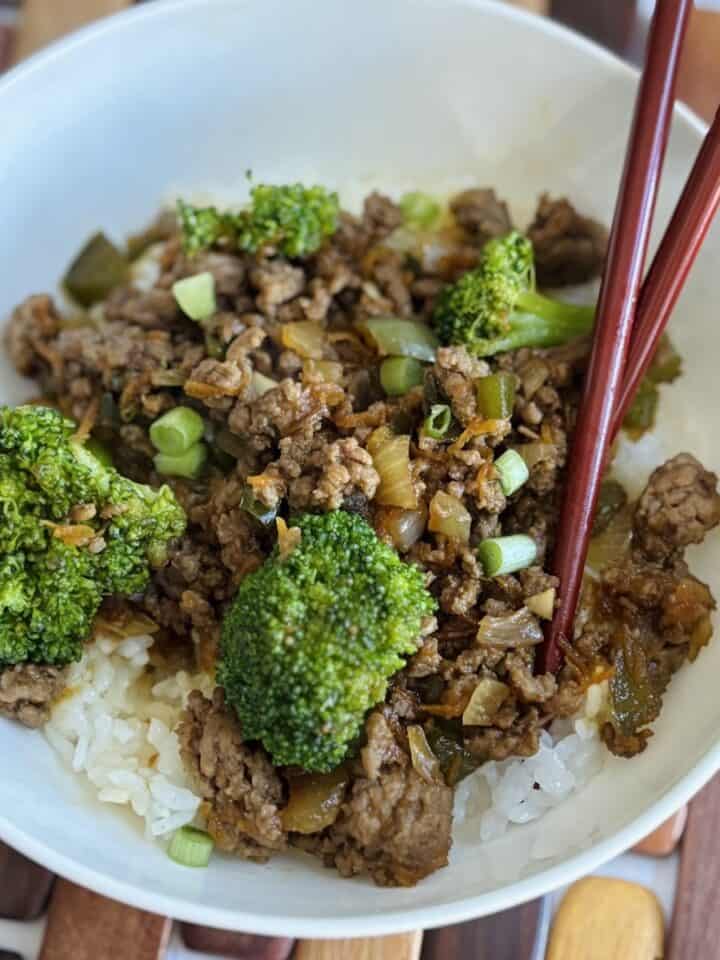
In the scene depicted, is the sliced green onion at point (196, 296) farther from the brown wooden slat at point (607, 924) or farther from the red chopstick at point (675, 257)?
the brown wooden slat at point (607, 924)

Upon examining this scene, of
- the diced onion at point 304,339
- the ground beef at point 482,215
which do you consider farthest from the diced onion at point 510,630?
the ground beef at point 482,215

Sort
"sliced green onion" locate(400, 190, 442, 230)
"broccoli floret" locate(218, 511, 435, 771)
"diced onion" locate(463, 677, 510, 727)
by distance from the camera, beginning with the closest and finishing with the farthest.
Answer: "broccoli floret" locate(218, 511, 435, 771)
"diced onion" locate(463, 677, 510, 727)
"sliced green onion" locate(400, 190, 442, 230)

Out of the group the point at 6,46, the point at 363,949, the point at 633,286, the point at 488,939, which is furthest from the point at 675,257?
the point at 6,46

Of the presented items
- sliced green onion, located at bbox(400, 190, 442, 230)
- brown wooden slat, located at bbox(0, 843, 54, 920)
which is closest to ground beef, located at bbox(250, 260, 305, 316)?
sliced green onion, located at bbox(400, 190, 442, 230)

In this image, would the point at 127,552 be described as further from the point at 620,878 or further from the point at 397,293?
the point at 620,878

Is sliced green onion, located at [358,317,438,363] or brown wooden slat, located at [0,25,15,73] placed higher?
brown wooden slat, located at [0,25,15,73]

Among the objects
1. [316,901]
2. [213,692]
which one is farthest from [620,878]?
[213,692]

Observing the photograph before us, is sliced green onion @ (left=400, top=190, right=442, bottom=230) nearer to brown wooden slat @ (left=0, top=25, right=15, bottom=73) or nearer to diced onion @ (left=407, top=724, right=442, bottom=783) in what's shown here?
brown wooden slat @ (left=0, top=25, right=15, bottom=73)

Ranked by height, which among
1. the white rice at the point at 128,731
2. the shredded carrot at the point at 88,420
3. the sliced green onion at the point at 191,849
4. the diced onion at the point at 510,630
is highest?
the shredded carrot at the point at 88,420
